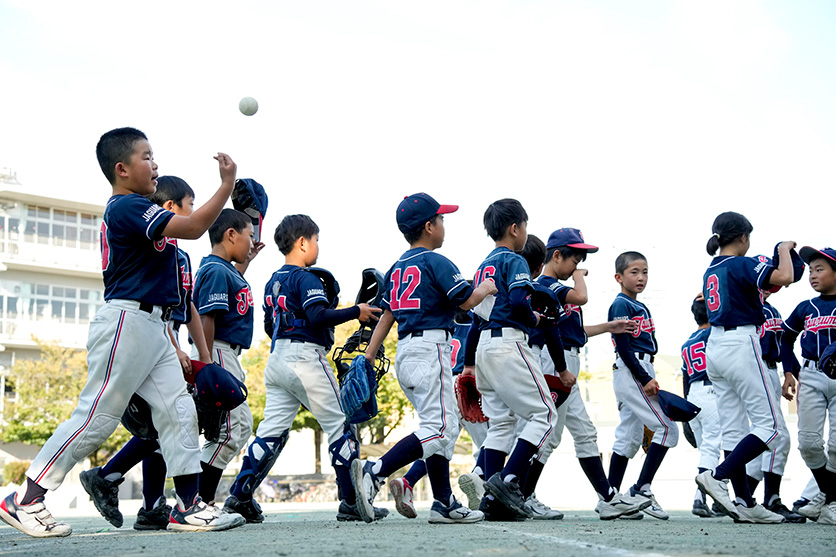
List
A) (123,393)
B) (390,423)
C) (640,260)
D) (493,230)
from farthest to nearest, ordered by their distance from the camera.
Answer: (390,423), (640,260), (493,230), (123,393)

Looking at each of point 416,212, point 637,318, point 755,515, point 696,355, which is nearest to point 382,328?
point 416,212

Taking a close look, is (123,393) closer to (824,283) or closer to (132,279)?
(132,279)

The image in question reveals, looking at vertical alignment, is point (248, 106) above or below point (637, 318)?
above

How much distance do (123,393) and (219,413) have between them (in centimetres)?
127

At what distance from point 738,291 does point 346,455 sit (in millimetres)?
3324

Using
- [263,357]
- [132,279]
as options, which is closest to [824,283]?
[132,279]

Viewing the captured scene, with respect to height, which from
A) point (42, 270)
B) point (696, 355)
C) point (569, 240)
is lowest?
point (696, 355)

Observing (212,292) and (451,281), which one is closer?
(451,281)

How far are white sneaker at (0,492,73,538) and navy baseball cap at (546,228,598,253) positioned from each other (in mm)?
4732

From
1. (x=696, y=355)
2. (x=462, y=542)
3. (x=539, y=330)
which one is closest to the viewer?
(x=462, y=542)

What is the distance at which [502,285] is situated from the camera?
673cm

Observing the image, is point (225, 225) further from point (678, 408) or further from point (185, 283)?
point (678, 408)

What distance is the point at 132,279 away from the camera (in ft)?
17.0

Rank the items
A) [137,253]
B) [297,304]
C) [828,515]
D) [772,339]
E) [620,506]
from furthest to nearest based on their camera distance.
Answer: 1. [772,339]
2. [297,304]
3. [620,506]
4. [828,515]
5. [137,253]
